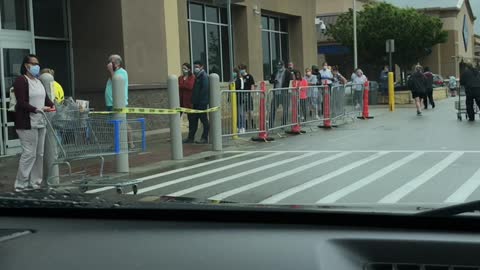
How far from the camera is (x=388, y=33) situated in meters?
46.3

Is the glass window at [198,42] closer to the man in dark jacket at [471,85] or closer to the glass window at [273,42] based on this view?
the glass window at [273,42]

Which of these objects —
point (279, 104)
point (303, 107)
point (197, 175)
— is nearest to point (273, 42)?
point (303, 107)

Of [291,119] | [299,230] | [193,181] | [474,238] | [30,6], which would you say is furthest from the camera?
[291,119]

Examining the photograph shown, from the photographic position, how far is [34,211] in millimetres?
2445

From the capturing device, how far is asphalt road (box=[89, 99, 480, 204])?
8211 millimetres

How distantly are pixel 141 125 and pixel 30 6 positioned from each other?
277 inches

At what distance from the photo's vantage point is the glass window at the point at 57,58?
16.0m

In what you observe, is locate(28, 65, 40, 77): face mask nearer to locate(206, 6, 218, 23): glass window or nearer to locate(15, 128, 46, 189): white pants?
locate(15, 128, 46, 189): white pants

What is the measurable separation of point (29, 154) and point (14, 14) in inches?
269

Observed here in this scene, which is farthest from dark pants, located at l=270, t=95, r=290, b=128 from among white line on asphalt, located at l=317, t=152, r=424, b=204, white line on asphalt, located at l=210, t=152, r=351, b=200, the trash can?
the trash can

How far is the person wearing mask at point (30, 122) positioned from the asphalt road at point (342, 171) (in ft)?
5.34

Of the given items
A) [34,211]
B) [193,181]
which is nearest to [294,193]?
[193,181]

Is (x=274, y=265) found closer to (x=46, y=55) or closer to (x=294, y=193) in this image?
(x=294, y=193)

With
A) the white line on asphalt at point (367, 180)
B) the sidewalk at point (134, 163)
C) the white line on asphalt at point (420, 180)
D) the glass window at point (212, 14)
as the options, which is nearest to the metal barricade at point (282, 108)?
the sidewalk at point (134, 163)
